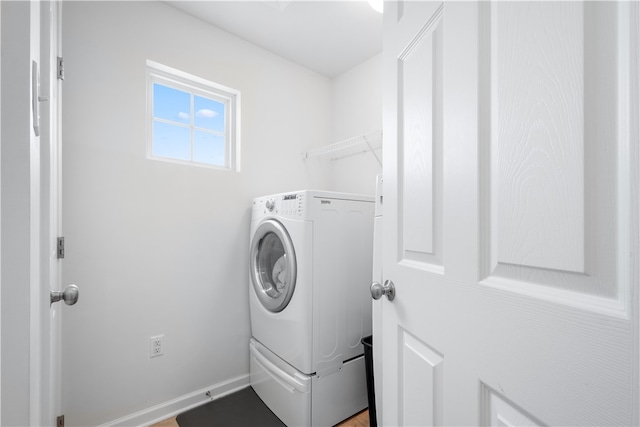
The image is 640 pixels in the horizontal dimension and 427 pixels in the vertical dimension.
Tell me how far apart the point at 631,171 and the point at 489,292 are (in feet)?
0.82

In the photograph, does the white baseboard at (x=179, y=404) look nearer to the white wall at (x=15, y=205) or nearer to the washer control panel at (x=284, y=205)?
the washer control panel at (x=284, y=205)

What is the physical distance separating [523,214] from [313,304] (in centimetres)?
131

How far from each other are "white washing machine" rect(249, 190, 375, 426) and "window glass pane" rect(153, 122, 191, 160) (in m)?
0.68

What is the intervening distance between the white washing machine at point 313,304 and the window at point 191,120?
1.98ft

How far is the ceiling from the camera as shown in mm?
1810

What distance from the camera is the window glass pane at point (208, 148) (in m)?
2.04

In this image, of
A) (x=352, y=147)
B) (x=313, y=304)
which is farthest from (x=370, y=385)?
(x=352, y=147)

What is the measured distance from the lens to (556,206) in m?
0.36

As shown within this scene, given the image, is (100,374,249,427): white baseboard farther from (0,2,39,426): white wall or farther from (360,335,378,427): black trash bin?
(0,2,39,426): white wall

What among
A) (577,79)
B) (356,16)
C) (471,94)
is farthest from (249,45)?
(577,79)

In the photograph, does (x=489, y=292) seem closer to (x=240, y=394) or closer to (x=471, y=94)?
(x=471, y=94)

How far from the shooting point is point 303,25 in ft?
6.56

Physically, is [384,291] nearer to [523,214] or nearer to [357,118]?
[523,214]

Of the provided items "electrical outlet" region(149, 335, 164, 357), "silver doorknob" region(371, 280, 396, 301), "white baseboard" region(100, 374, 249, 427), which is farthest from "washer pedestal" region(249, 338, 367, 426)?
"silver doorknob" region(371, 280, 396, 301)
